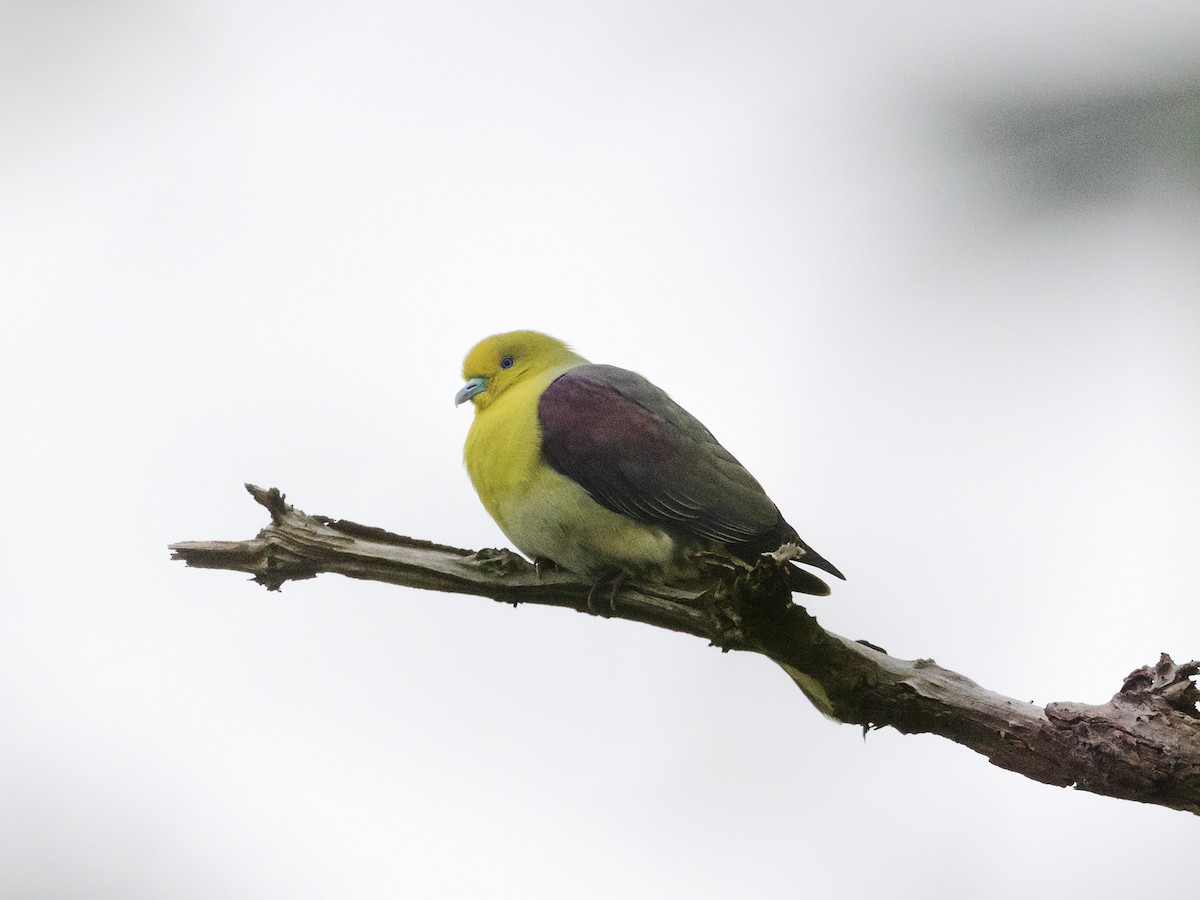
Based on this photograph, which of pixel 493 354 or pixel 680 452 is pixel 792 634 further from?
pixel 493 354

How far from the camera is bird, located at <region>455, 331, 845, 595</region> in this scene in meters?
4.29

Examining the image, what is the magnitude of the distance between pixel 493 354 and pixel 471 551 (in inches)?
62.9

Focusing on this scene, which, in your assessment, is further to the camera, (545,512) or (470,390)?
(470,390)

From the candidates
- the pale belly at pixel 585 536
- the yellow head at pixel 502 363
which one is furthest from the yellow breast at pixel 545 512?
the yellow head at pixel 502 363

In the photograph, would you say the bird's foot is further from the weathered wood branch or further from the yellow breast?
the weathered wood branch

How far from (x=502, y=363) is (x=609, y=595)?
163 cm

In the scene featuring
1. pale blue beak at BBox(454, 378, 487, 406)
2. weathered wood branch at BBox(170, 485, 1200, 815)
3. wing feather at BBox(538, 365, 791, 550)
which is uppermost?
pale blue beak at BBox(454, 378, 487, 406)

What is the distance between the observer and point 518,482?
4.50 metres

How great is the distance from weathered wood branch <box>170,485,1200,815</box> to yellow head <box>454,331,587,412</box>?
1505mm

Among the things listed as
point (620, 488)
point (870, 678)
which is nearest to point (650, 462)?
point (620, 488)

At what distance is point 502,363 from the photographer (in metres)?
5.48

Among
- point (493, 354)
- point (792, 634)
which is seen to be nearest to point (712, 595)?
point (792, 634)

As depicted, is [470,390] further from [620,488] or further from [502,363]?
[620,488]

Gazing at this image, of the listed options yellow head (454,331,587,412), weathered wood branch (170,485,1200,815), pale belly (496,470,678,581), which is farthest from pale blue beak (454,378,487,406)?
weathered wood branch (170,485,1200,815)
